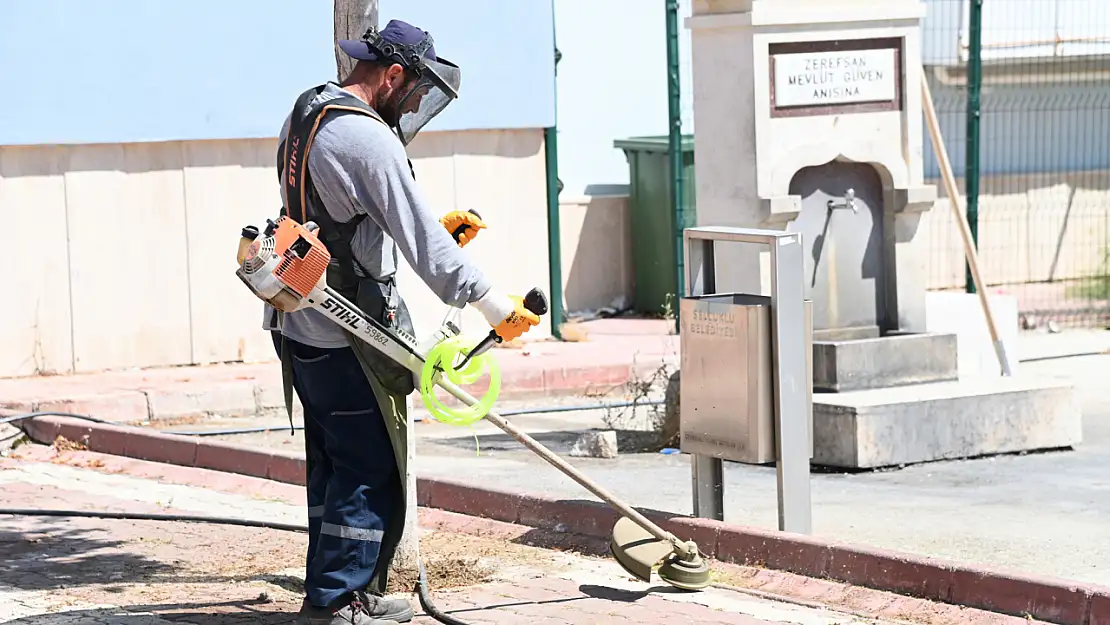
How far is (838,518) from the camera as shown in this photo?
744 cm

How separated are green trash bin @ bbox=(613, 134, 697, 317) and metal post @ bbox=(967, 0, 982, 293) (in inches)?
103

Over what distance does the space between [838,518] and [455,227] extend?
→ 244 cm

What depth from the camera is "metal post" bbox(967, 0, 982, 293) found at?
618 inches

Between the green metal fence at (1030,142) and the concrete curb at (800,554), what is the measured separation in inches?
394

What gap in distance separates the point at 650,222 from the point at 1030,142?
14.5 feet

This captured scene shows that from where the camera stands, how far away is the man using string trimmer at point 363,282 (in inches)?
210

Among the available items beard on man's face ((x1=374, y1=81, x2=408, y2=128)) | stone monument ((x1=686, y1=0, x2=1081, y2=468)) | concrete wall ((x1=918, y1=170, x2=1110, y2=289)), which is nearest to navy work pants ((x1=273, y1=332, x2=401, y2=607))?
beard on man's face ((x1=374, y1=81, x2=408, y2=128))

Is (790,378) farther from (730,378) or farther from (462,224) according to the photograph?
(462,224)

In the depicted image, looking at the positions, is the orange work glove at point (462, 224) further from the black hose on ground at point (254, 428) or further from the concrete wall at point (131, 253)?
the concrete wall at point (131, 253)

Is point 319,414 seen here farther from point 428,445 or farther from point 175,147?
point 175,147

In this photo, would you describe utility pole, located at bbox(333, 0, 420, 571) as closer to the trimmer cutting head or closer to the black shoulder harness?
the trimmer cutting head

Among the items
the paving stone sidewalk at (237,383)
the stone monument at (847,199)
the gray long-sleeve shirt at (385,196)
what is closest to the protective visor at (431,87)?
the gray long-sleeve shirt at (385,196)

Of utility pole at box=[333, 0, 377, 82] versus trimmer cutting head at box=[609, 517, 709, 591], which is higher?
utility pole at box=[333, 0, 377, 82]

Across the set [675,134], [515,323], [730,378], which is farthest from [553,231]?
[515,323]
